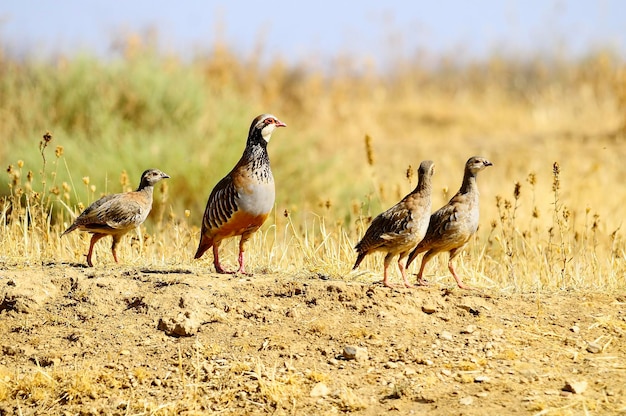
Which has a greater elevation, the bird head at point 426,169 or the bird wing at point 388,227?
the bird head at point 426,169

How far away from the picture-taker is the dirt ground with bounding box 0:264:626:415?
5.68 metres

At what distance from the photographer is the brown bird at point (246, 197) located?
7.08 meters

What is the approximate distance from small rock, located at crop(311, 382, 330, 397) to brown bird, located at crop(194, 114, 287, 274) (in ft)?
5.74

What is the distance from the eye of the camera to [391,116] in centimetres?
2375

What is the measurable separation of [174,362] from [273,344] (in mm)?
647

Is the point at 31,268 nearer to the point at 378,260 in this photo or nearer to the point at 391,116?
the point at 378,260

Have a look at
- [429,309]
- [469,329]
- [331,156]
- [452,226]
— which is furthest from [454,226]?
[331,156]

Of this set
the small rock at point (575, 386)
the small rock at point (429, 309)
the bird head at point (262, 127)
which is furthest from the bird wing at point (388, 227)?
the small rock at point (575, 386)

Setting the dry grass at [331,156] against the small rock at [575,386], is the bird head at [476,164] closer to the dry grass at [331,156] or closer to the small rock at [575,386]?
the dry grass at [331,156]

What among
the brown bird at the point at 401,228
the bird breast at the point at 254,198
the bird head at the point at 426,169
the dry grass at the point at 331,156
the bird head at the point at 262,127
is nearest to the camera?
the brown bird at the point at 401,228

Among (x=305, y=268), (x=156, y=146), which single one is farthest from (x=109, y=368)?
(x=156, y=146)

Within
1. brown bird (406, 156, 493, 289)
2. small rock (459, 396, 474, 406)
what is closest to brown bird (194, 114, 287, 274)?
brown bird (406, 156, 493, 289)

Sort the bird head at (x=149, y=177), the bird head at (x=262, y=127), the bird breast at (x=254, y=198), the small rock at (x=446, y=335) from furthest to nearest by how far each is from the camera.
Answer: the bird head at (x=149, y=177)
the bird head at (x=262, y=127)
the bird breast at (x=254, y=198)
the small rock at (x=446, y=335)

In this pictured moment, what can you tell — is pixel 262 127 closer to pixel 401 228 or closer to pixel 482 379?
pixel 401 228
